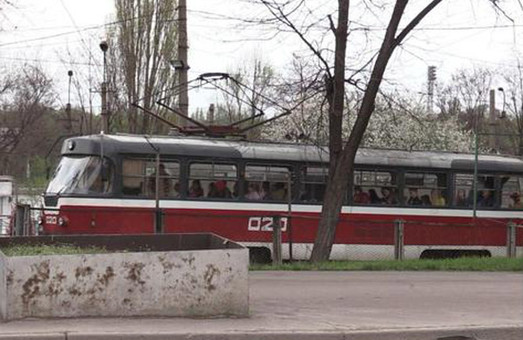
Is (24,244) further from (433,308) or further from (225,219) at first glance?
(225,219)

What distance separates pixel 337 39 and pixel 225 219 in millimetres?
4713

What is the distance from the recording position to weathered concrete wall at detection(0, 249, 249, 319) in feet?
23.2

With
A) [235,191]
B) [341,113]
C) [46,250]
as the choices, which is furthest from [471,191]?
[46,250]

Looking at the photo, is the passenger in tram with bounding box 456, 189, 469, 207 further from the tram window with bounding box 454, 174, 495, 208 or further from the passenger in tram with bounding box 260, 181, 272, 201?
the passenger in tram with bounding box 260, 181, 272, 201

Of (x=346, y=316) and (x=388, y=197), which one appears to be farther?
(x=388, y=197)

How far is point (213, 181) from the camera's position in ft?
52.9

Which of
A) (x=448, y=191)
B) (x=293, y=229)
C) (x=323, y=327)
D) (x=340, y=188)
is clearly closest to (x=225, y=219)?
(x=293, y=229)

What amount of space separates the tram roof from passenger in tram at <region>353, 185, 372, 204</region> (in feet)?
2.13

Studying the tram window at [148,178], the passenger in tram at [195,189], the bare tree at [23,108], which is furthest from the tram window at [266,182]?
the bare tree at [23,108]

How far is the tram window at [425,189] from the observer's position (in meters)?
17.6

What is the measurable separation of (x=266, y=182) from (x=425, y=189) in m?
4.29

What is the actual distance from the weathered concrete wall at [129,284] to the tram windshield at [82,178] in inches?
324

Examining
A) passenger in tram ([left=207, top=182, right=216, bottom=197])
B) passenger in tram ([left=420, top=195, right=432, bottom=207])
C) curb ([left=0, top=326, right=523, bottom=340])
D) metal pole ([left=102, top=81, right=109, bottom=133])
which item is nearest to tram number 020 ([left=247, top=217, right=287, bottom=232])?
passenger in tram ([left=207, top=182, right=216, bottom=197])

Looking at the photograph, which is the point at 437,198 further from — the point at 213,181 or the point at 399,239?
the point at 213,181
